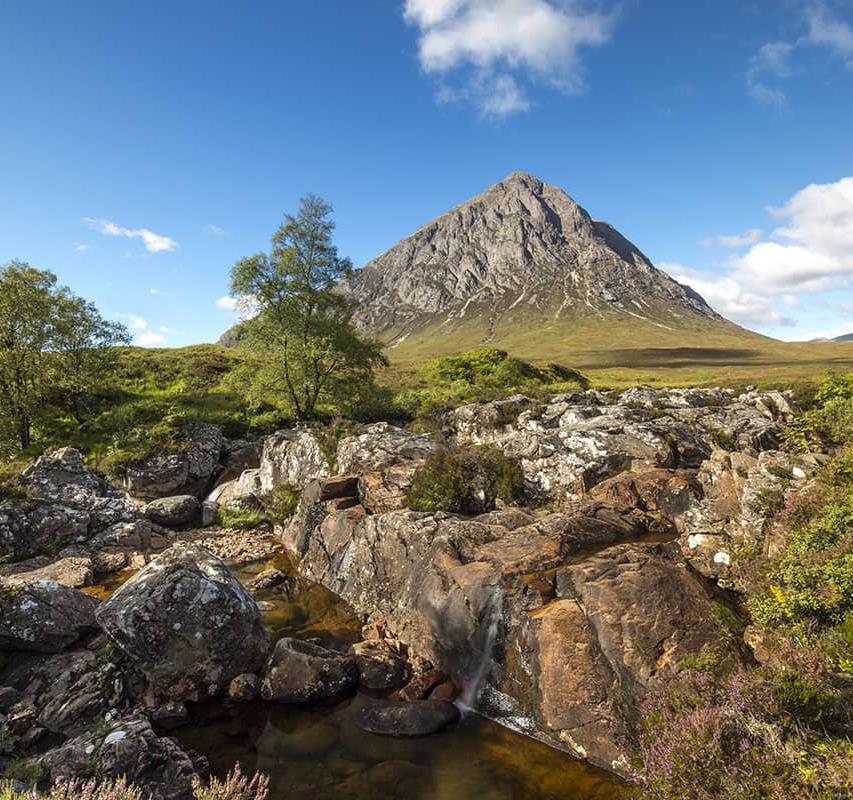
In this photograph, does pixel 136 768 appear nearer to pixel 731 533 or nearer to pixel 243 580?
pixel 243 580

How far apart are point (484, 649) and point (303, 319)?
25.1 meters

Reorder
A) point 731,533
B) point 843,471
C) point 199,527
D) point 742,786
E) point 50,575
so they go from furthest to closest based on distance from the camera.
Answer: point 199,527 < point 50,575 < point 731,533 < point 843,471 < point 742,786

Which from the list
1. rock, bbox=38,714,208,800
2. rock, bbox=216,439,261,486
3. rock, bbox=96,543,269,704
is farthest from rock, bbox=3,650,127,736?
rock, bbox=216,439,261,486

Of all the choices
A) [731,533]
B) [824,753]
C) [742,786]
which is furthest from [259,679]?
[731,533]

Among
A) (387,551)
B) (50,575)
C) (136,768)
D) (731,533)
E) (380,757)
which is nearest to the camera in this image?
(136,768)

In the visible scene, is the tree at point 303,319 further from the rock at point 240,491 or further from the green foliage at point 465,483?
the green foliage at point 465,483

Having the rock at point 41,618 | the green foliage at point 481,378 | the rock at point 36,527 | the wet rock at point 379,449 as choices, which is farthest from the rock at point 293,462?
the green foliage at point 481,378

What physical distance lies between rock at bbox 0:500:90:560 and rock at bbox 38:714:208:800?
14582mm

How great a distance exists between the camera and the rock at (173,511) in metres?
23.8

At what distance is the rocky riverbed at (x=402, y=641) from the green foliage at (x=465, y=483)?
0.87m

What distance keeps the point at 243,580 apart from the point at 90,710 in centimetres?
814

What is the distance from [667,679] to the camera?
8.78 metres

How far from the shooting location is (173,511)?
947 inches

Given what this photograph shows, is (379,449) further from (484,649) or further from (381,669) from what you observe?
(484,649)
